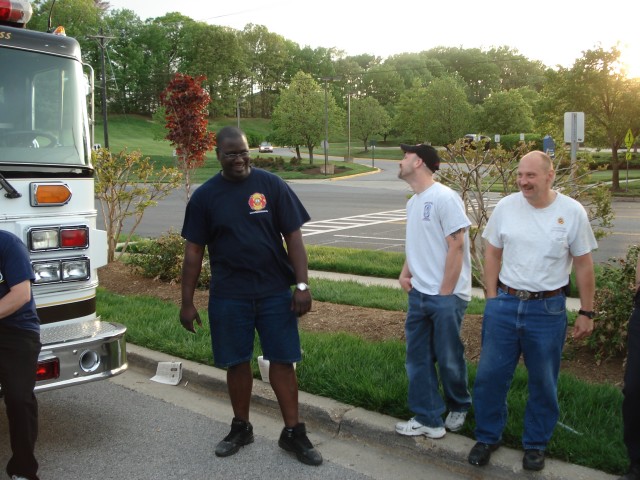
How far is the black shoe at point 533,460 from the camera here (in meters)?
3.59

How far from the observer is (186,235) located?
4082mm

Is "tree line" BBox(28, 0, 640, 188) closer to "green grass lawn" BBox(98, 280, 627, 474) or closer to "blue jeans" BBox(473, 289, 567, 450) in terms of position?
"green grass lawn" BBox(98, 280, 627, 474)

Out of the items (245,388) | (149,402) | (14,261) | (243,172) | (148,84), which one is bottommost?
(149,402)

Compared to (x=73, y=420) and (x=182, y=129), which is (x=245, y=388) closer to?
(x=73, y=420)

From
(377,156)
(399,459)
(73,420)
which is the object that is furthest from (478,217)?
(377,156)

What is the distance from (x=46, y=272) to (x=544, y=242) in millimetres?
2908

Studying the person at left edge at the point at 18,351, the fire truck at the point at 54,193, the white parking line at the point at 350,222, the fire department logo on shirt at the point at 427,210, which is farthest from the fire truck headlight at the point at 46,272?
the white parking line at the point at 350,222

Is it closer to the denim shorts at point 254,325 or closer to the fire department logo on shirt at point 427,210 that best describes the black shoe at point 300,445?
the denim shorts at point 254,325

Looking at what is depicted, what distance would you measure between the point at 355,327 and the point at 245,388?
2.60 metres

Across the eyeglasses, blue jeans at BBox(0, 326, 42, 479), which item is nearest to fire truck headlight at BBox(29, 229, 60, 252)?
blue jeans at BBox(0, 326, 42, 479)

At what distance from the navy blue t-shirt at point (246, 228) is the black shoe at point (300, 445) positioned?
2.81ft

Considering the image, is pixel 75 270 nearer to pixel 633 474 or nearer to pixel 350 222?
pixel 633 474

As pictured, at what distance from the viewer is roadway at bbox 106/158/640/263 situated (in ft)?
46.9

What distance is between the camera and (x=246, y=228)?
3.94 metres
